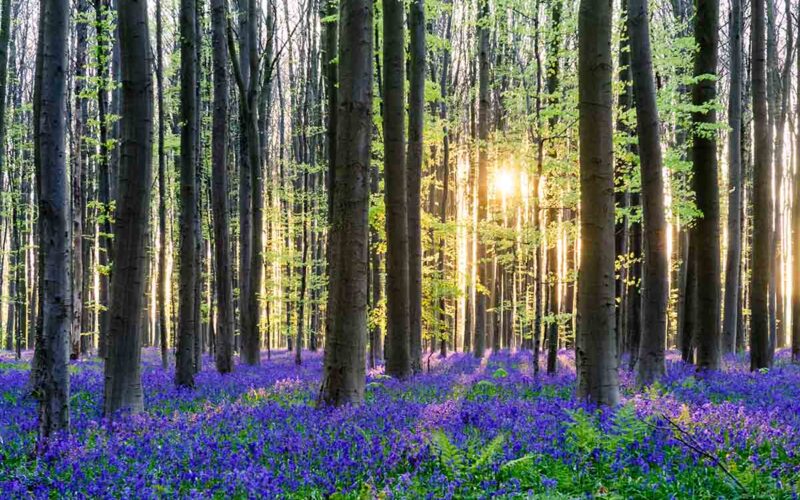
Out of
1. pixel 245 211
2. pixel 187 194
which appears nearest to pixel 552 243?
pixel 187 194

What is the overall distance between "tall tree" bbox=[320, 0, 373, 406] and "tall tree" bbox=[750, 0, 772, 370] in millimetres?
9809

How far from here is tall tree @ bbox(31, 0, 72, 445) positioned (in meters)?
6.80

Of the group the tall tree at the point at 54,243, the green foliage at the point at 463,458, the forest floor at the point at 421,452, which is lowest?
the forest floor at the point at 421,452

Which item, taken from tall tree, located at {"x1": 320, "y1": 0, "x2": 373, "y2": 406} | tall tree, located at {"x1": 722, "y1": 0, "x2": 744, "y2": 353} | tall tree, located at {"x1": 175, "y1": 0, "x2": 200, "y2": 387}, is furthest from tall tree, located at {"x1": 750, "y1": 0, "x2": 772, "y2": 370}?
tall tree, located at {"x1": 175, "y1": 0, "x2": 200, "y2": 387}

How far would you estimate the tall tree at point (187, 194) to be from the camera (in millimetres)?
12641

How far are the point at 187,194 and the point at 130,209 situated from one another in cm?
364

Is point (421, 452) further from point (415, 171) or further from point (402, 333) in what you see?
point (415, 171)

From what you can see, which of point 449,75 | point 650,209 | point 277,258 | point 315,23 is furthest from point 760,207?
point 449,75

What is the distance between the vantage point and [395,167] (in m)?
12.5

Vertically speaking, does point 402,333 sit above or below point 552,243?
below

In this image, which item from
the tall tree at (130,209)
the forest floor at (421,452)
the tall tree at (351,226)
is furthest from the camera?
the tall tree at (130,209)

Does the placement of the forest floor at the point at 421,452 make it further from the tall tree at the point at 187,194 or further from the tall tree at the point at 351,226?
the tall tree at the point at 187,194

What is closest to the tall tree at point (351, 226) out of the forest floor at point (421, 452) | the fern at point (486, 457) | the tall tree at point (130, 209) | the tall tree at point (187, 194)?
the forest floor at point (421, 452)

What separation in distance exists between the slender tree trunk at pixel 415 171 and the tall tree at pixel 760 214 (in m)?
7.28
